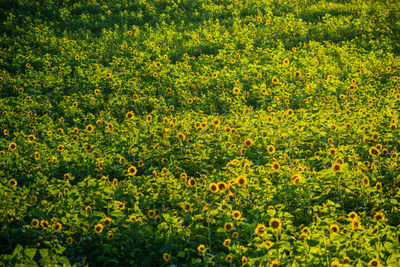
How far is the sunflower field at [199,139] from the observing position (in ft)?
9.36

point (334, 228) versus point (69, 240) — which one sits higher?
point (334, 228)

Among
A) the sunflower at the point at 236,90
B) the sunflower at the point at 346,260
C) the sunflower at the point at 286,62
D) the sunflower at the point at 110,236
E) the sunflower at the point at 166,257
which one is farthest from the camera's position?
the sunflower at the point at 286,62

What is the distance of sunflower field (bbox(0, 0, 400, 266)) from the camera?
285cm

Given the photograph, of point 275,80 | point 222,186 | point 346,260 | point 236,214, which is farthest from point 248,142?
point 275,80

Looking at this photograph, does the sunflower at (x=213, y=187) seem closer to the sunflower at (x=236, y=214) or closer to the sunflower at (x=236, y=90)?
the sunflower at (x=236, y=214)

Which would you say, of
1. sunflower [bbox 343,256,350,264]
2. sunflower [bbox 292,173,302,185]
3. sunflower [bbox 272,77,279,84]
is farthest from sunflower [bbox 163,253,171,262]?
sunflower [bbox 272,77,279,84]

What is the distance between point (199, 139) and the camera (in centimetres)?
454

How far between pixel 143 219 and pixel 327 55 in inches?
262

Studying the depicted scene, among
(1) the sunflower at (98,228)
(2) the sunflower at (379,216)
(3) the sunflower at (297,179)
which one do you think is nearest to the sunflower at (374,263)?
(2) the sunflower at (379,216)

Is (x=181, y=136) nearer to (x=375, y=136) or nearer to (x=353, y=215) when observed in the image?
(x=353, y=215)

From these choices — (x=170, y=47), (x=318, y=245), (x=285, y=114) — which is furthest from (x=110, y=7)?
(x=318, y=245)

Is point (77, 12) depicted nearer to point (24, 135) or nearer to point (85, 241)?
point (24, 135)

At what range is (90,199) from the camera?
11.0ft

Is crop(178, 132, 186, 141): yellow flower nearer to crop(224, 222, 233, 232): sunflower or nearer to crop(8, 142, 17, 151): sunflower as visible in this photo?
crop(224, 222, 233, 232): sunflower
